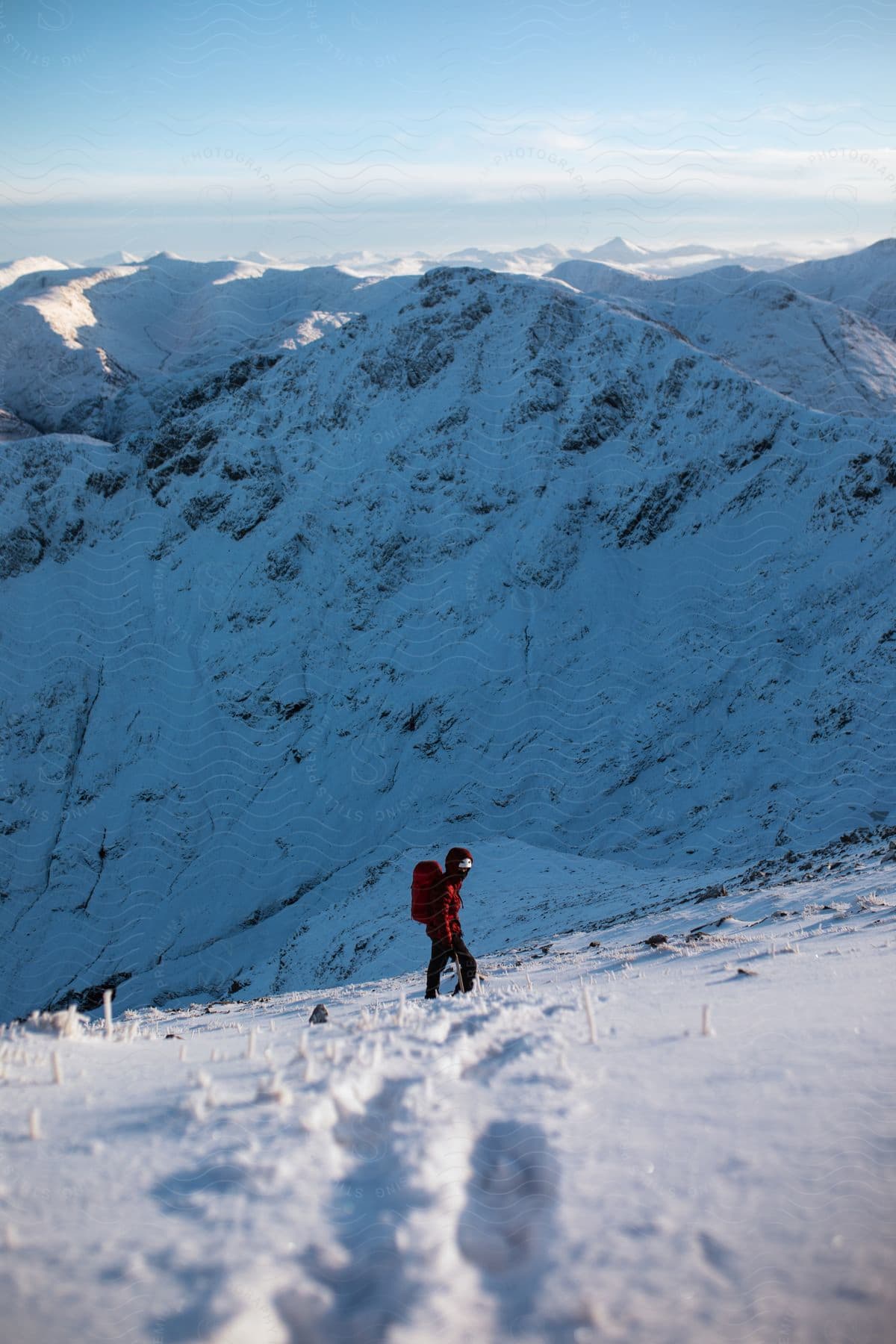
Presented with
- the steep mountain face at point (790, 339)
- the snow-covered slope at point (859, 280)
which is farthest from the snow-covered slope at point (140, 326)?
the snow-covered slope at point (859, 280)

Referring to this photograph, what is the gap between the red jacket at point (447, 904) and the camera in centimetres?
958

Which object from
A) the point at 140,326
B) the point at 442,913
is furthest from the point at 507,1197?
the point at 140,326

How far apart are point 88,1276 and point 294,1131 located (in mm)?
1210

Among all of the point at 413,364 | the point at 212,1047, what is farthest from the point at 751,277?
the point at 212,1047

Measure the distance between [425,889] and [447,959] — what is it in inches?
30.8

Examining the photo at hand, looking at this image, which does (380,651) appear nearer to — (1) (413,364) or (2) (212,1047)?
(1) (413,364)

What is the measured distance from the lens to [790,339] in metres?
80.4

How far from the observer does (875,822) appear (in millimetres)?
25547

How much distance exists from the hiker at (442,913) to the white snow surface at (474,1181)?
2800 mm

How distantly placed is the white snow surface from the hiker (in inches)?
110

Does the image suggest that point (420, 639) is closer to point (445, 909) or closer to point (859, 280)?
point (445, 909)

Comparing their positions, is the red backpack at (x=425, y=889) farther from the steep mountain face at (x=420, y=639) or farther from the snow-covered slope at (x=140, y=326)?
the snow-covered slope at (x=140, y=326)

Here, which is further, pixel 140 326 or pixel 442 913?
pixel 140 326

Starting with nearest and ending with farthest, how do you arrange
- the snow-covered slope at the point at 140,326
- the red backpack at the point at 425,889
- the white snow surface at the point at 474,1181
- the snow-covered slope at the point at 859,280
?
the white snow surface at the point at 474,1181
the red backpack at the point at 425,889
the snow-covered slope at the point at 140,326
the snow-covered slope at the point at 859,280
